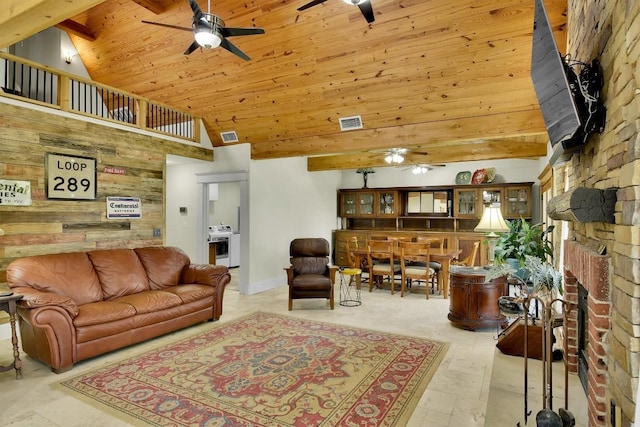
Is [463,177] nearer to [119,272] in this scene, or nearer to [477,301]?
[477,301]

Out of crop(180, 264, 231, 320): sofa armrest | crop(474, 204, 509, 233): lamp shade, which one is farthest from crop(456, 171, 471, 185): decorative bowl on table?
crop(180, 264, 231, 320): sofa armrest

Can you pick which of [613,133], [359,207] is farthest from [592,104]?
[359,207]

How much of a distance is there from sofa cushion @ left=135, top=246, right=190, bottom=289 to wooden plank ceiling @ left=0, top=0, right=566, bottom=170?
7.47 ft

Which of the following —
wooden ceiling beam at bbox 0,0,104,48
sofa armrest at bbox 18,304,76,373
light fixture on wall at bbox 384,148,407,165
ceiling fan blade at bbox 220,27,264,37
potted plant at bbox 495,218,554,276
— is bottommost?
sofa armrest at bbox 18,304,76,373

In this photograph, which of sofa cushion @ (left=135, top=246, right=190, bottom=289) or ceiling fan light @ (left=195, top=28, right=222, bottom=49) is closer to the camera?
ceiling fan light @ (left=195, top=28, right=222, bottom=49)

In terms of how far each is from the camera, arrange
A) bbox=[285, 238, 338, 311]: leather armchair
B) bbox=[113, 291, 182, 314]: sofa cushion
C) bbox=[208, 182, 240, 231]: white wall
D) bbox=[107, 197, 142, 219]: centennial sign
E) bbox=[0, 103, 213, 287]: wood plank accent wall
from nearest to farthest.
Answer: bbox=[113, 291, 182, 314]: sofa cushion → bbox=[0, 103, 213, 287]: wood plank accent wall → bbox=[107, 197, 142, 219]: centennial sign → bbox=[285, 238, 338, 311]: leather armchair → bbox=[208, 182, 240, 231]: white wall

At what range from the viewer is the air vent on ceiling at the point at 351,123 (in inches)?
205

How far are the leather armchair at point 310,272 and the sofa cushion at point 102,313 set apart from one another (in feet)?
6.97

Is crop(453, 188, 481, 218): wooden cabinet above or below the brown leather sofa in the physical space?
above

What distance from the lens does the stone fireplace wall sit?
4.58ft

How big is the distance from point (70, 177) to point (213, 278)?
2127 millimetres

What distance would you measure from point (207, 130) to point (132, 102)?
1.38 meters

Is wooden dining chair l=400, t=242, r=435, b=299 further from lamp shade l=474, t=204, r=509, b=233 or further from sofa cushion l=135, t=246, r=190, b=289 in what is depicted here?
sofa cushion l=135, t=246, r=190, b=289

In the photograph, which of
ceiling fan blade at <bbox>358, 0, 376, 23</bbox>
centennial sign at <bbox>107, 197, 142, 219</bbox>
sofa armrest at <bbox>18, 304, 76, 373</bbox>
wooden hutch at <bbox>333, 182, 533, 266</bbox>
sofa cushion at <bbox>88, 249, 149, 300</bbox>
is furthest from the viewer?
wooden hutch at <bbox>333, 182, 533, 266</bbox>
